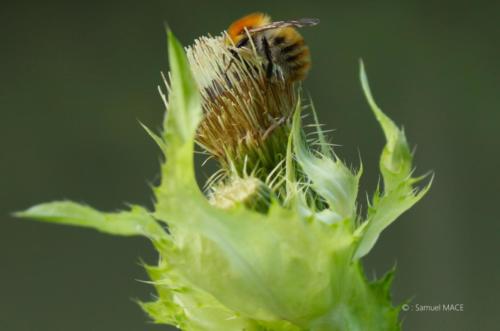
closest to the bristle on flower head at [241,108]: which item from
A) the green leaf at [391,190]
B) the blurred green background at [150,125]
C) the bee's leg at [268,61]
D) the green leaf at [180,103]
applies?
the bee's leg at [268,61]

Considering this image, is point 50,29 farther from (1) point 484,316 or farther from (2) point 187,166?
(2) point 187,166

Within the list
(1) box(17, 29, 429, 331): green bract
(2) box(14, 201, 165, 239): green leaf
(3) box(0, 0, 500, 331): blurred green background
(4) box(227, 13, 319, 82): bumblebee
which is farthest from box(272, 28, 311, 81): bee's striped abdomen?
(3) box(0, 0, 500, 331): blurred green background

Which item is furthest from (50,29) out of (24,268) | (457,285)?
(457,285)

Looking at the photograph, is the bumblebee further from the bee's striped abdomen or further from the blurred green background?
the blurred green background

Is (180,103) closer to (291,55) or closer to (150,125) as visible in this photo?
(291,55)

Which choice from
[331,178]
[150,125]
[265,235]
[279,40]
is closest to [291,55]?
[279,40]
